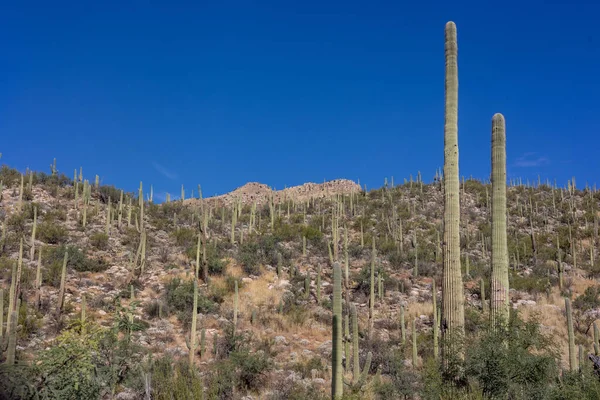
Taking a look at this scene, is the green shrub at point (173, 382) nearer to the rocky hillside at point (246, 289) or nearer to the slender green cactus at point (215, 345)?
the rocky hillside at point (246, 289)

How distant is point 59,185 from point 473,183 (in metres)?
29.1

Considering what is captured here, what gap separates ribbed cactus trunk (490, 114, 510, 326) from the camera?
8750 mm

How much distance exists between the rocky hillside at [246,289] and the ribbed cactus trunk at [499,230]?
1.45 feet

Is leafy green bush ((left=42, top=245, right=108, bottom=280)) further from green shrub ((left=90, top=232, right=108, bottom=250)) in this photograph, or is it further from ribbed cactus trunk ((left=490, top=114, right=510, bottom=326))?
ribbed cactus trunk ((left=490, top=114, right=510, bottom=326))

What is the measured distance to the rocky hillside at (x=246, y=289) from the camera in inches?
494

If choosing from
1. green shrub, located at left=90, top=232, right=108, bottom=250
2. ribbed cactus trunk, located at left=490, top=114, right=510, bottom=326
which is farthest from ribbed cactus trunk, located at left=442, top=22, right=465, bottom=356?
green shrub, located at left=90, top=232, right=108, bottom=250

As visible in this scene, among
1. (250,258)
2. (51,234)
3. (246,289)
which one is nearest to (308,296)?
(246,289)

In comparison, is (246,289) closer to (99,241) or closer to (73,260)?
(73,260)

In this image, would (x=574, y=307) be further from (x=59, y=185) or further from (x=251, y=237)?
(x=59, y=185)

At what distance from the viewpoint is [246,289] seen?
871 inches

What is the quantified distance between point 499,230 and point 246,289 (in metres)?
14.5

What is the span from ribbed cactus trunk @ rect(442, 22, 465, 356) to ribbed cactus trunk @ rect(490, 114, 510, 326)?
0.64 metres

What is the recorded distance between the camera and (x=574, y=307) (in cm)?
2056

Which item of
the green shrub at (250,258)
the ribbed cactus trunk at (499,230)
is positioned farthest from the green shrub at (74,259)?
the ribbed cactus trunk at (499,230)
